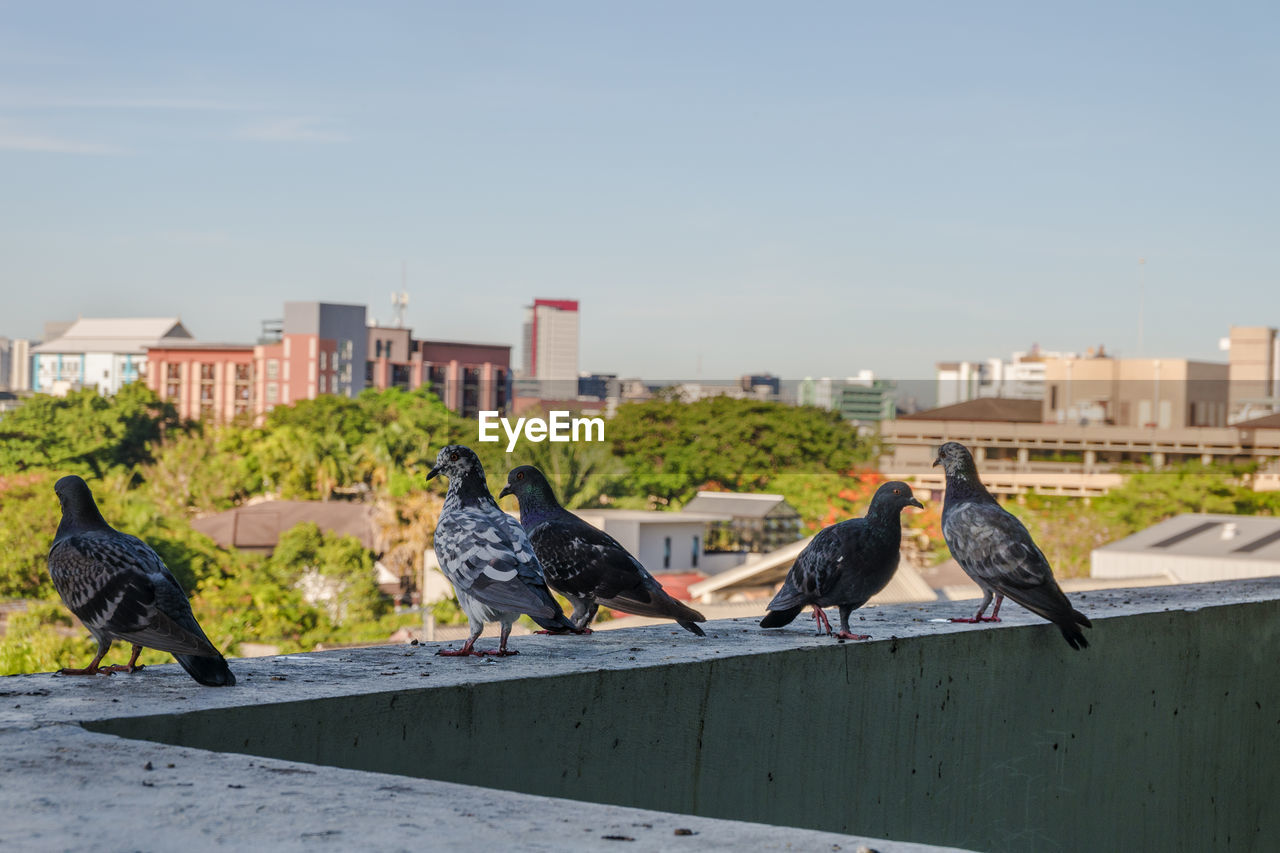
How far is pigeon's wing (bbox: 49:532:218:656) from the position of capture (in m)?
3.60

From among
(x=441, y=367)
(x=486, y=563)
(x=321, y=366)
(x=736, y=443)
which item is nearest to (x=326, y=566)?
(x=736, y=443)

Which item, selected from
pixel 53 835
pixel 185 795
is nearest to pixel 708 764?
pixel 185 795

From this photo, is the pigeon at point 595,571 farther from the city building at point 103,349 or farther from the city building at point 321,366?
the city building at point 103,349

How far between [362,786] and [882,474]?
59036 mm

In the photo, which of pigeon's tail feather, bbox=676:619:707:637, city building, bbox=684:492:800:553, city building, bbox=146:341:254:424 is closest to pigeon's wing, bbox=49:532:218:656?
pigeon's tail feather, bbox=676:619:707:637

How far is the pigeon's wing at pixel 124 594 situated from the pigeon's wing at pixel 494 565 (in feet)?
2.42

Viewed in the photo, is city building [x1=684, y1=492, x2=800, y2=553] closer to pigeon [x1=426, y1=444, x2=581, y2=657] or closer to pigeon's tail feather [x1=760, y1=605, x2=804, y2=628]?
pigeon's tail feather [x1=760, y1=605, x2=804, y2=628]

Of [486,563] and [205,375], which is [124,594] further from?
[205,375]

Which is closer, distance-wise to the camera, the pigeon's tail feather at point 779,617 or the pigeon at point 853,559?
the pigeon at point 853,559

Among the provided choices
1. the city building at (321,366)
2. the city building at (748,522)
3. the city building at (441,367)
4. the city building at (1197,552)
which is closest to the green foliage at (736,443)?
the city building at (748,522)

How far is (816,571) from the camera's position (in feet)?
15.0

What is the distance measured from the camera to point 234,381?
121 metres

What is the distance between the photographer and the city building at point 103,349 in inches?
6619

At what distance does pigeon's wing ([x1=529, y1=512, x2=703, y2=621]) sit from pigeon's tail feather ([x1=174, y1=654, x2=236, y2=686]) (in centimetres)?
115
